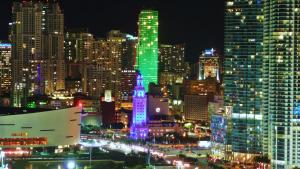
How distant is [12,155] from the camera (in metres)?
31.8

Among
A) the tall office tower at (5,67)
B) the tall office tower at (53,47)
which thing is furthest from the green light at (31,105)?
the tall office tower at (5,67)

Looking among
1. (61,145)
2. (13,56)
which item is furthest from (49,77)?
(61,145)

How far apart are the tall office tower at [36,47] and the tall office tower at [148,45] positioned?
8763mm

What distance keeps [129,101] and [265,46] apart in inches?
1058

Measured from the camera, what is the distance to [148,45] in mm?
65438

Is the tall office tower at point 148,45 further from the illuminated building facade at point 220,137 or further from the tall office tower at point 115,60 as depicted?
the illuminated building facade at point 220,137

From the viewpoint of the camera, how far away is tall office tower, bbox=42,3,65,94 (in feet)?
189

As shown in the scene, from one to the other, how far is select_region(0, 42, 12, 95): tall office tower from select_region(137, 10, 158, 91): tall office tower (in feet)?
38.5

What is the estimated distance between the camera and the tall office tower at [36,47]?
5634 centimetres

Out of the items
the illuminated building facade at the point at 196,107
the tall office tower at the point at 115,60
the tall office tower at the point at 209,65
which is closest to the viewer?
the illuminated building facade at the point at 196,107

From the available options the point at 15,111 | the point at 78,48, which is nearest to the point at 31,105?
the point at 15,111

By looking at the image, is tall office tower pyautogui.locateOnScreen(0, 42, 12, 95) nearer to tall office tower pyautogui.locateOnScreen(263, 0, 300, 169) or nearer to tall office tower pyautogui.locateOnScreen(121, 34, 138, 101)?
tall office tower pyautogui.locateOnScreen(121, 34, 138, 101)

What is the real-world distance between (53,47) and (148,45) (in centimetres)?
1030

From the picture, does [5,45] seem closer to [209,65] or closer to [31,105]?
[31,105]
